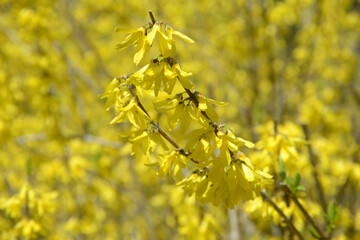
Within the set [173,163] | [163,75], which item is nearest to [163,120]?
[173,163]

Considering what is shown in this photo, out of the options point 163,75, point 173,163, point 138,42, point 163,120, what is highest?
point 163,120

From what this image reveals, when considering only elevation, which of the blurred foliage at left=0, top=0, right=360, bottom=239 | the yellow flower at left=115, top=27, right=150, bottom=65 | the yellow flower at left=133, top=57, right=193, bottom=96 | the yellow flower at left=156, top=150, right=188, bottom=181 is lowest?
the yellow flower at left=156, top=150, right=188, bottom=181

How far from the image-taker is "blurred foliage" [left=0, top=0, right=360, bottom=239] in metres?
2.57

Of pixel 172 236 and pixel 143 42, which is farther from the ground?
pixel 172 236

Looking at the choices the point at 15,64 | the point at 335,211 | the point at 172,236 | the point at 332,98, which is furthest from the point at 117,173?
the point at 335,211

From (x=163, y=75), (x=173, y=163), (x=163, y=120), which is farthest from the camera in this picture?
(x=163, y=120)

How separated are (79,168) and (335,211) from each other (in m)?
2.59

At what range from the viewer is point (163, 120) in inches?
123

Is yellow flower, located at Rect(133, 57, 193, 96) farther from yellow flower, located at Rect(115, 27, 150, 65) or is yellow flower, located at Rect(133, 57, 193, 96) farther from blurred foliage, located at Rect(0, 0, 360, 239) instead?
blurred foliage, located at Rect(0, 0, 360, 239)

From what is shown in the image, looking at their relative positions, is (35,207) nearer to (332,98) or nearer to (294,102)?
(294,102)

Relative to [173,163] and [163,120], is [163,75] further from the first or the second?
[163,120]

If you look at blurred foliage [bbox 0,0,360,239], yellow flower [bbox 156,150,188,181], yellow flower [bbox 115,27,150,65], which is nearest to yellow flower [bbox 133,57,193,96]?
yellow flower [bbox 115,27,150,65]

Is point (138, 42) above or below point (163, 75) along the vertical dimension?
above

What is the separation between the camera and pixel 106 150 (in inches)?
177
